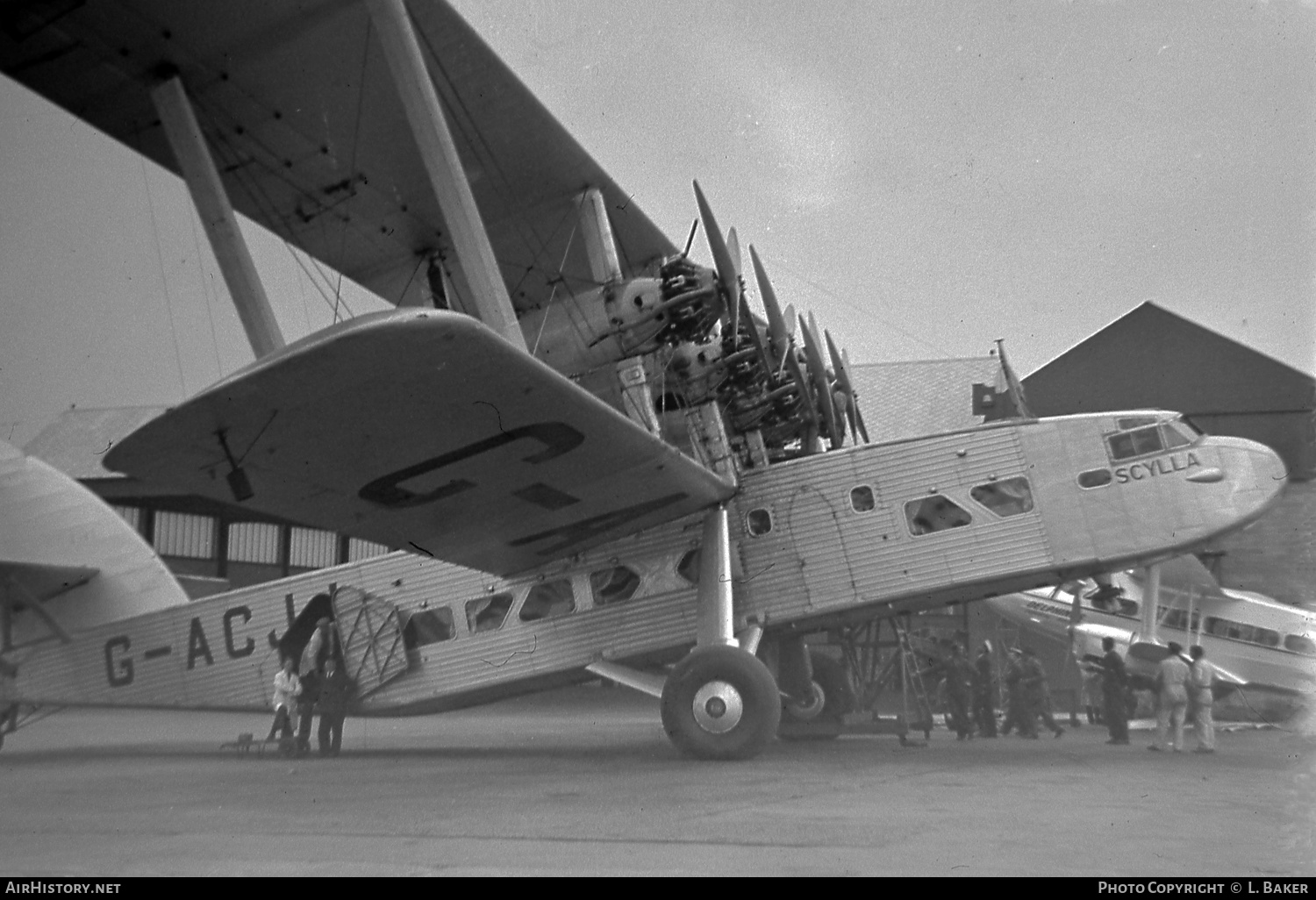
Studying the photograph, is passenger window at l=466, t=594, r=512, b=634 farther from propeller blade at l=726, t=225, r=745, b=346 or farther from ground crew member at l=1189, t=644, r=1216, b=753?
ground crew member at l=1189, t=644, r=1216, b=753

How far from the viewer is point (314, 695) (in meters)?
10.3

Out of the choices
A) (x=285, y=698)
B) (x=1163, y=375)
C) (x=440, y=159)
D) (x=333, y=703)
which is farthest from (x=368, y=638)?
(x=1163, y=375)

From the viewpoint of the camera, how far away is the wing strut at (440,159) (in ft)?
23.8

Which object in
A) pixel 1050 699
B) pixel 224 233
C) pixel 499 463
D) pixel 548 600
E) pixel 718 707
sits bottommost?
pixel 1050 699

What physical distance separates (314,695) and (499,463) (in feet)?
13.3

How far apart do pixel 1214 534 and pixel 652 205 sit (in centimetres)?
626

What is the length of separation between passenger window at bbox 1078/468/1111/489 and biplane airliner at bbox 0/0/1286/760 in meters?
0.02

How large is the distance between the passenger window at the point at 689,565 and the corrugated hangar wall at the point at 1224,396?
170 inches

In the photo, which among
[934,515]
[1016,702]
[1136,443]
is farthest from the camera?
[1016,702]

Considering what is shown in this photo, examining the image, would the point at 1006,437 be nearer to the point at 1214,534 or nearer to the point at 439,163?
the point at 1214,534

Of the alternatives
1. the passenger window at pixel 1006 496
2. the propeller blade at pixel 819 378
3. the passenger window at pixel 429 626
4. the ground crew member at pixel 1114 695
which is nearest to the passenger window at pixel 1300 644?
the ground crew member at pixel 1114 695

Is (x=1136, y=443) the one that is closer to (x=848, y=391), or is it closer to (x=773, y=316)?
(x=773, y=316)

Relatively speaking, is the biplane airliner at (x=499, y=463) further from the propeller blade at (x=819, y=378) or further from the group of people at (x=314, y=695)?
the propeller blade at (x=819, y=378)

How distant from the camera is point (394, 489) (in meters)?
7.90
